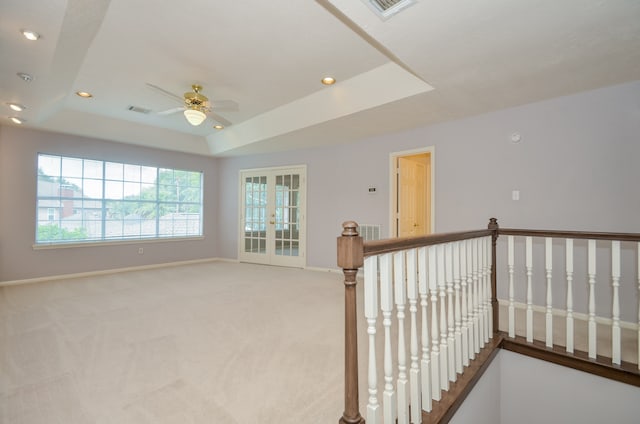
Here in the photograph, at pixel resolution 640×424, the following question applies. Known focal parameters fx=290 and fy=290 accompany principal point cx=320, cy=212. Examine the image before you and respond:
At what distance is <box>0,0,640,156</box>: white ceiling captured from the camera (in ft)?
6.46

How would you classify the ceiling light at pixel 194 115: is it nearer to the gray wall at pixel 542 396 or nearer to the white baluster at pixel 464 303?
the white baluster at pixel 464 303

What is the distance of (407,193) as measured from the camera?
16.3ft

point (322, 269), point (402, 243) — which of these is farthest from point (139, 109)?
point (402, 243)

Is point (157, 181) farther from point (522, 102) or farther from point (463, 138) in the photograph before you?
point (522, 102)

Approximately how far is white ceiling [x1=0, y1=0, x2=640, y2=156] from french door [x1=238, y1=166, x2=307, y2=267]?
1816mm

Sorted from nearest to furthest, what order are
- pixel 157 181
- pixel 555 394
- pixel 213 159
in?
pixel 555 394
pixel 157 181
pixel 213 159

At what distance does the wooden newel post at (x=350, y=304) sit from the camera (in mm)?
1143

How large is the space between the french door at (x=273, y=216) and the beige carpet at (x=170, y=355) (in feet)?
6.19

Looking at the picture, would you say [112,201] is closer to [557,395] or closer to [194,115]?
[194,115]

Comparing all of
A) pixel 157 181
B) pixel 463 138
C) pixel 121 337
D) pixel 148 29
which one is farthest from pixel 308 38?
pixel 157 181

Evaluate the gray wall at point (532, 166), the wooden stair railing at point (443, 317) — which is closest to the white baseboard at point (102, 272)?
the gray wall at point (532, 166)

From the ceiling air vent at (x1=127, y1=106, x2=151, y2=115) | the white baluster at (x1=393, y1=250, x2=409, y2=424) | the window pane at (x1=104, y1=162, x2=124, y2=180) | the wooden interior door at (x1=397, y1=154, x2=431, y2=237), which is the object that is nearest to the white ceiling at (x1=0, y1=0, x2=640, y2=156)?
the ceiling air vent at (x1=127, y1=106, x2=151, y2=115)

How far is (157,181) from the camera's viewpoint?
619cm

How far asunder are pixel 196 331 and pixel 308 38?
3011mm
